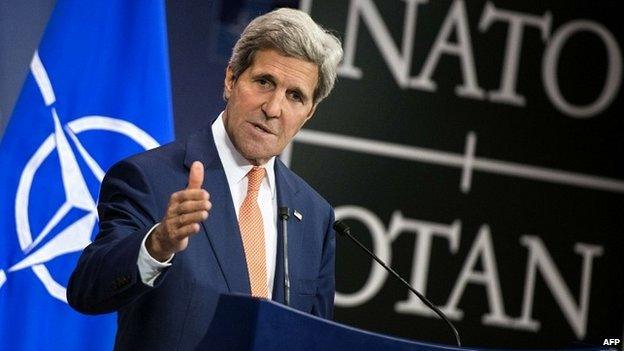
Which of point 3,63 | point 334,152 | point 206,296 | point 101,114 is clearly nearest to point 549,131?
point 334,152

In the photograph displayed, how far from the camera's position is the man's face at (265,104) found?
7.93 feet

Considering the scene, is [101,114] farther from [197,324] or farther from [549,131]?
[549,131]

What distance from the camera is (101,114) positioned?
3457mm

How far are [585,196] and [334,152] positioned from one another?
3.88 ft

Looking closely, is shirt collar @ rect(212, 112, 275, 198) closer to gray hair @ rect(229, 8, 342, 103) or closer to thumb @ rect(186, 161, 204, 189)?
gray hair @ rect(229, 8, 342, 103)

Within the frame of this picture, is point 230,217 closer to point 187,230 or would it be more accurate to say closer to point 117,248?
point 117,248

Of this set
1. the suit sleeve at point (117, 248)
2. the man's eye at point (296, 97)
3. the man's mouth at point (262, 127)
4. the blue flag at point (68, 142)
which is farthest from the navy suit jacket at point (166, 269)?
the blue flag at point (68, 142)

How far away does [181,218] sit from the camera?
182 cm

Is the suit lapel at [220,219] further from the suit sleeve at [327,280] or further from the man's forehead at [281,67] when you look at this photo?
the suit sleeve at [327,280]

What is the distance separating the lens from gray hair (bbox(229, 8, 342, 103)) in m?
2.42

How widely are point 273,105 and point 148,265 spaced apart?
606mm

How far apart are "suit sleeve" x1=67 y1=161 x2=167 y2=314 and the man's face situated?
11.1 inches

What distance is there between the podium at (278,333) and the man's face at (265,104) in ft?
2.42

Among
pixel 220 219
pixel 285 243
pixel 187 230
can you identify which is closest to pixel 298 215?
pixel 285 243
